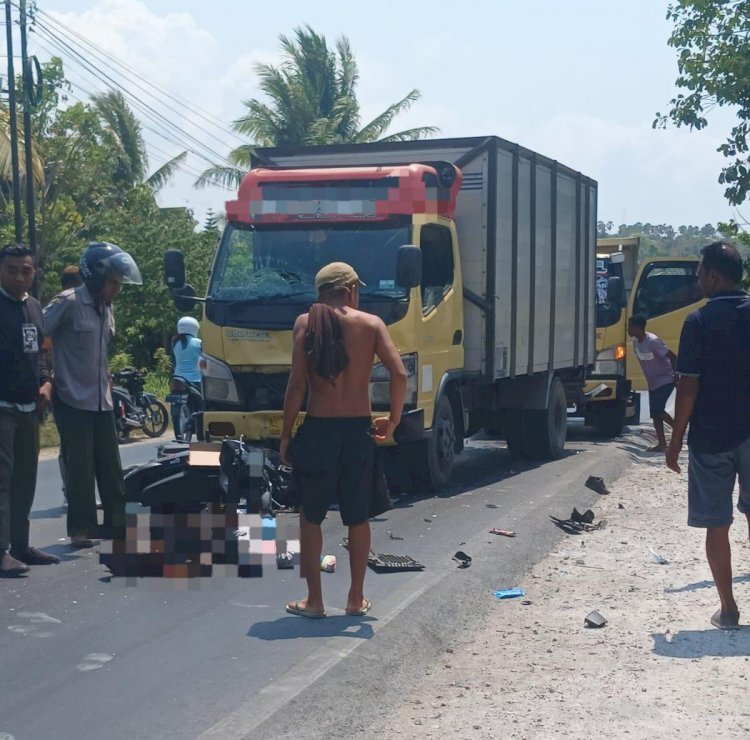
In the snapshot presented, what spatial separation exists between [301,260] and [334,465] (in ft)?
14.9

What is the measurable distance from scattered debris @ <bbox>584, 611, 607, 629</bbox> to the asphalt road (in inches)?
26.8

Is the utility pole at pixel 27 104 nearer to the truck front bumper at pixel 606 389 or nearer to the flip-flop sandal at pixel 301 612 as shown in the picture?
the truck front bumper at pixel 606 389

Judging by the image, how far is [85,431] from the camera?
8070 millimetres

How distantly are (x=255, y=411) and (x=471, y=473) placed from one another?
3.74 meters

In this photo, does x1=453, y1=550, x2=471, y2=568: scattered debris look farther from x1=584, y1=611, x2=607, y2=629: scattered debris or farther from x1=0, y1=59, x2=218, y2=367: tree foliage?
x1=0, y1=59, x2=218, y2=367: tree foliage

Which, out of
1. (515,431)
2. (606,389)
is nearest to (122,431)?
(515,431)

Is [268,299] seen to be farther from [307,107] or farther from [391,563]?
[307,107]

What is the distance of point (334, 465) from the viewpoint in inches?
243

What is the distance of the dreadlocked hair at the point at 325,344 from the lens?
19.9 ft

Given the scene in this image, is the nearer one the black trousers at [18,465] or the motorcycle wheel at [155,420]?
the black trousers at [18,465]

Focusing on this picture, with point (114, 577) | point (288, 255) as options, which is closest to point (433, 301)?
point (288, 255)

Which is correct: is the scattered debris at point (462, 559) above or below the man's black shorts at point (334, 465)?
below

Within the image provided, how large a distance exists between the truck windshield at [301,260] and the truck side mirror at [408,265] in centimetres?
31

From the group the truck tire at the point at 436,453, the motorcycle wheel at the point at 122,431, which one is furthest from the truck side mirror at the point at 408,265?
the motorcycle wheel at the point at 122,431
